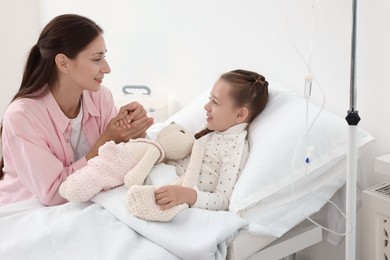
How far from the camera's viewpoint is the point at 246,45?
1.94 meters

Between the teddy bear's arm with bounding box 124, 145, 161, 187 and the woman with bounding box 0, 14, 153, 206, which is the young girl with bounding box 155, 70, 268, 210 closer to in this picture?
the teddy bear's arm with bounding box 124, 145, 161, 187

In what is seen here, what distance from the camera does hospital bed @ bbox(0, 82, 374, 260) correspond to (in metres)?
1.21

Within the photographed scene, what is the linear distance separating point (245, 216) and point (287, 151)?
0.23 m

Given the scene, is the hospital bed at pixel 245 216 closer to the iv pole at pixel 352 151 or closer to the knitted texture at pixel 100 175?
the knitted texture at pixel 100 175

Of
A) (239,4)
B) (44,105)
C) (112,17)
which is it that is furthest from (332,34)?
(112,17)

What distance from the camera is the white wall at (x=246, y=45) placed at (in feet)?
4.89

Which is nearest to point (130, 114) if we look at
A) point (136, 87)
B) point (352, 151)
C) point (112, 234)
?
point (112, 234)

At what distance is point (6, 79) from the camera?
3.26 metres

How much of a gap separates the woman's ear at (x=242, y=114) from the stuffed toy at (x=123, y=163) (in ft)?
0.55

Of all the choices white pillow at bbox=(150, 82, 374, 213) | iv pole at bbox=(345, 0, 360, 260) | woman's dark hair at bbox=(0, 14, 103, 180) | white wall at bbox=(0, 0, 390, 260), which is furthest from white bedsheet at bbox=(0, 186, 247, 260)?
white wall at bbox=(0, 0, 390, 260)

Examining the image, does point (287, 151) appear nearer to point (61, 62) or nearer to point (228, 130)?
point (228, 130)

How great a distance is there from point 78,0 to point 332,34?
6.08 feet

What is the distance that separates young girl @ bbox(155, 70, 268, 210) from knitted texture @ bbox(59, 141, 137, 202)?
0.70ft

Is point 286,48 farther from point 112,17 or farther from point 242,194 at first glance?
point 112,17
